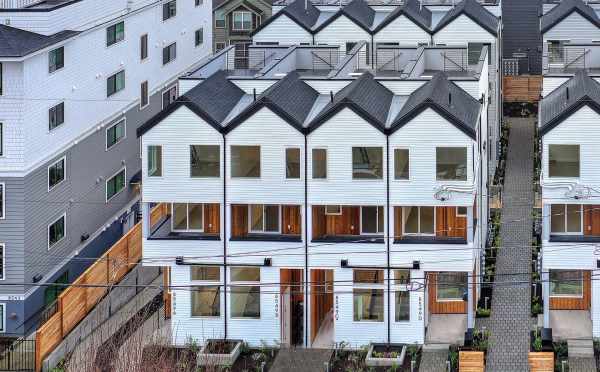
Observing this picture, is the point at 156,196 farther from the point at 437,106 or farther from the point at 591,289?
the point at 591,289

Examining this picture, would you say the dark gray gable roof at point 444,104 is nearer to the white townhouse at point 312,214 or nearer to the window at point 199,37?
the white townhouse at point 312,214

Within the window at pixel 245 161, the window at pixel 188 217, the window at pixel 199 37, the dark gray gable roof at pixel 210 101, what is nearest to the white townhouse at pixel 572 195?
the window at pixel 245 161

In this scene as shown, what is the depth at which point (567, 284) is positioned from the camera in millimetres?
56469

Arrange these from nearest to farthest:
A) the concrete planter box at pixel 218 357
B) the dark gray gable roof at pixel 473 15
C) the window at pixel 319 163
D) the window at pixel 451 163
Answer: the concrete planter box at pixel 218 357 → the window at pixel 451 163 → the window at pixel 319 163 → the dark gray gable roof at pixel 473 15

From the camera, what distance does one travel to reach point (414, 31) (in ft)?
250

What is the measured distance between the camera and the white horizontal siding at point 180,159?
183 ft

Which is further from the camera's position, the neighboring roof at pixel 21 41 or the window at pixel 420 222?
the neighboring roof at pixel 21 41

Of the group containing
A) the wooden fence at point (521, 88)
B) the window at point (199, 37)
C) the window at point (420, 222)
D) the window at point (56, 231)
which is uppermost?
the window at point (199, 37)

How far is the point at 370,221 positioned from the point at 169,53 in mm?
26230

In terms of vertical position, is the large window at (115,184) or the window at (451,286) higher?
the large window at (115,184)

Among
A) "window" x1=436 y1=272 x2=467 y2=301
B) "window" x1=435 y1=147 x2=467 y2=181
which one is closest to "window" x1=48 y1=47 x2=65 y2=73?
"window" x1=435 y1=147 x2=467 y2=181

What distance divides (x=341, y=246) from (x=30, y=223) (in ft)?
39.6

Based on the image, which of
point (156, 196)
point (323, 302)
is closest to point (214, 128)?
point (156, 196)

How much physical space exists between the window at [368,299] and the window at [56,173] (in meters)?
13.3
